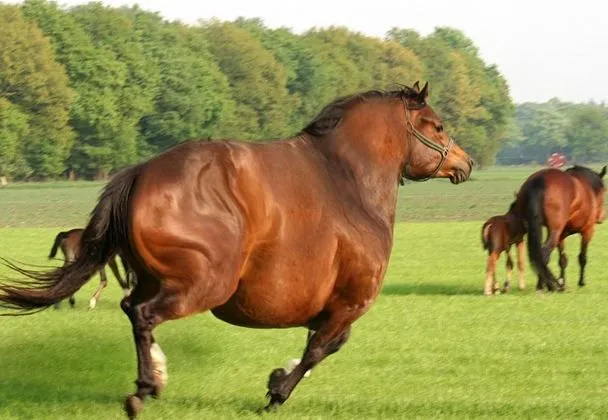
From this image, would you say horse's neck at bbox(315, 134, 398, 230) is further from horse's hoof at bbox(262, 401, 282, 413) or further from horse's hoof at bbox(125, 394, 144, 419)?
horse's hoof at bbox(125, 394, 144, 419)

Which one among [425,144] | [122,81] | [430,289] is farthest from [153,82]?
[425,144]

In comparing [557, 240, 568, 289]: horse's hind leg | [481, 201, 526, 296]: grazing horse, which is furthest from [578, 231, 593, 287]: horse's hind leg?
[481, 201, 526, 296]: grazing horse

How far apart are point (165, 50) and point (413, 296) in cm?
9495

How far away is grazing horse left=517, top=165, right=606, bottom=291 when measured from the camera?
63.2 feet

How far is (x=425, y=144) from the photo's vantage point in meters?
10.5

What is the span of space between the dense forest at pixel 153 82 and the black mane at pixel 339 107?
6958 cm

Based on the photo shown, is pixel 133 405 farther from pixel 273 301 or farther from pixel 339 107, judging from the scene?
pixel 339 107

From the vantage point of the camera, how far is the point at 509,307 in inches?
705

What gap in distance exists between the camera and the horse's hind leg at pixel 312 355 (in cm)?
970

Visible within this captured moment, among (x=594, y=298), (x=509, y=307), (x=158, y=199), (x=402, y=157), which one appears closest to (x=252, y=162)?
(x=158, y=199)

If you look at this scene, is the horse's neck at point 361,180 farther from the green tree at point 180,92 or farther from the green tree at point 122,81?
the green tree at point 180,92

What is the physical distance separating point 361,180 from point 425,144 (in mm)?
751

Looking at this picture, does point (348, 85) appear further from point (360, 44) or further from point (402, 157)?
point (402, 157)

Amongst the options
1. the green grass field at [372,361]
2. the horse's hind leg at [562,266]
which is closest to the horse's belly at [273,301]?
the green grass field at [372,361]
